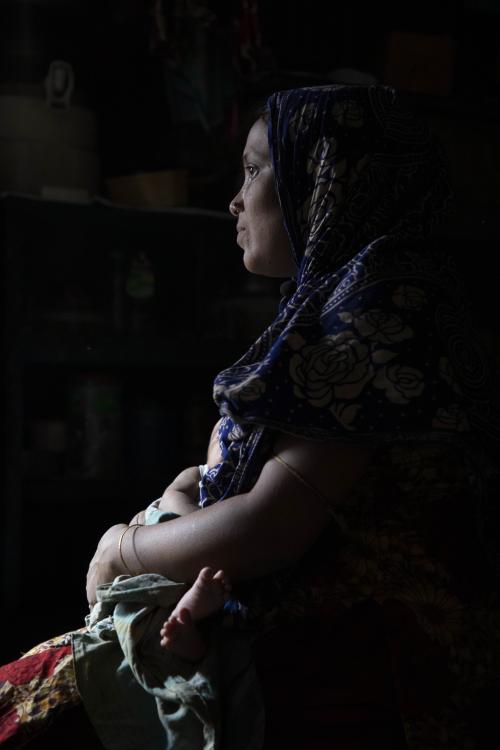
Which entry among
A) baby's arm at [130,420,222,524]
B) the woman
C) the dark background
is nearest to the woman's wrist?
the woman

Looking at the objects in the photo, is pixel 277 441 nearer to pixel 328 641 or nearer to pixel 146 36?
pixel 328 641

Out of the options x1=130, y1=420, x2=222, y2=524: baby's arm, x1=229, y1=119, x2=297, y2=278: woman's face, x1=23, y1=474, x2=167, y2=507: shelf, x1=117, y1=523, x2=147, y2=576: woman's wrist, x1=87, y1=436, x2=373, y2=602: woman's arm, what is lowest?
x1=23, y1=474, x2=167, y2=507: shelf

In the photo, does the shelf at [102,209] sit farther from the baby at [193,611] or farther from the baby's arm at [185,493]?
the baby at [193,611]

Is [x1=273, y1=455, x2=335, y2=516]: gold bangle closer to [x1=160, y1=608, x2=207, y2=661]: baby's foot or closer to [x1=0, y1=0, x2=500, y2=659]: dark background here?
[x1=160, y1=608, x2=207, y2=661]: baby's foot

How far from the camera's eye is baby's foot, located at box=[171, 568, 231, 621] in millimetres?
917

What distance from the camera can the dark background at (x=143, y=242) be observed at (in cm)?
252

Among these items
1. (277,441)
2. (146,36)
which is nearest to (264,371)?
(277,441)

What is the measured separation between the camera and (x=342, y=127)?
109 centimetres

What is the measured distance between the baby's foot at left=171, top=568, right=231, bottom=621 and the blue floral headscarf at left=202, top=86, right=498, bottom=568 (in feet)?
0.43

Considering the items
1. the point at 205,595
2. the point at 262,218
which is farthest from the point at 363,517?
the point at 262,218

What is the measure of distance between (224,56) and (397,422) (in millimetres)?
2069

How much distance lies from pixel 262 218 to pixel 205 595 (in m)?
0.52

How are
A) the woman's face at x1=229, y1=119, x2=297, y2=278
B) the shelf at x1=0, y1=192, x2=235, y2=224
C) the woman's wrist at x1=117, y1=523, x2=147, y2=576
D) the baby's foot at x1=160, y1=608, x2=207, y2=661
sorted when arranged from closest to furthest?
1. the baby's foot at x1=160, y1=608, x2=207, y2=661
2. the woman's wrist at x1=117, y1=523, x2=147, y2=576
3. the woman's face at x1=229, y1=119, x2=297, y2=278
4. the shelf at x1=0, y1=192, x2=235, y2=224

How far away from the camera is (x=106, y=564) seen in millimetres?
1085
